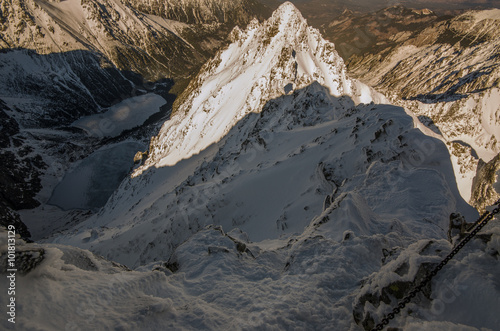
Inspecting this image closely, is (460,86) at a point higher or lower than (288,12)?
lower

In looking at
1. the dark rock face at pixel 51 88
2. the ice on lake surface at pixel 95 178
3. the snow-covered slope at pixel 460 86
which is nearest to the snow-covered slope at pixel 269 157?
the snow-covered slope at pixel 460 86

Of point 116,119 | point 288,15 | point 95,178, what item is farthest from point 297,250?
point 116,119

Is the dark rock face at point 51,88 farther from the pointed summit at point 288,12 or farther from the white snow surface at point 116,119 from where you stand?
the pointed summit at point 288,12

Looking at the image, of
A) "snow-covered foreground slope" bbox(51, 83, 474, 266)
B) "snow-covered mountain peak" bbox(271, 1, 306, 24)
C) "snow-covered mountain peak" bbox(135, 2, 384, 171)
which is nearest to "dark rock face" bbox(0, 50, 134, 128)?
"snow-covered mountain peak" bbox(135, 2, 384, 171)

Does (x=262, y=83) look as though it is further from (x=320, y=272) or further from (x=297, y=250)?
(x=320, y=272)

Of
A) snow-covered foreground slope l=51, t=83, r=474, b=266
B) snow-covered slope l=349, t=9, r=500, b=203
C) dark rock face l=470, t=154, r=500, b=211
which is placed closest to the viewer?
snow-covered foreground slope l=51, t=83, r=474, b=266

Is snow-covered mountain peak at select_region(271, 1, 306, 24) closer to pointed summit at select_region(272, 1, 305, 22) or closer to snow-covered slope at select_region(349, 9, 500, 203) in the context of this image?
pointed summit at select_region(272, 1, 305, 22)

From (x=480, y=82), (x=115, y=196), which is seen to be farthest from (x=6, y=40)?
(x=480, y=82)
